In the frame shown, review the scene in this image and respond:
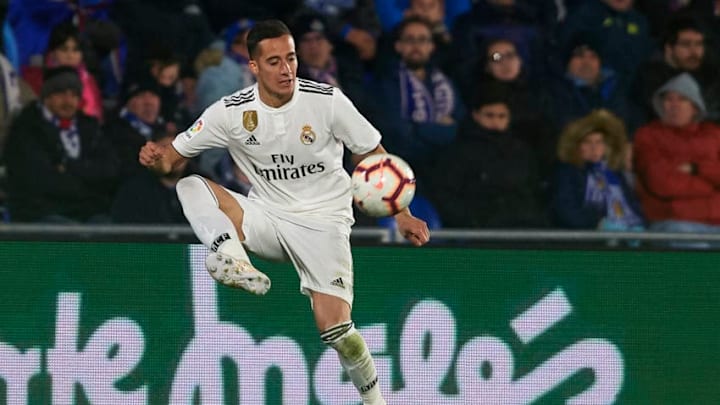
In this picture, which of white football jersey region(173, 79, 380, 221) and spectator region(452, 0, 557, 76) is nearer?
white football jersey region(173, 79, 380, 221)

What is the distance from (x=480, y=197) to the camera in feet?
A: 37.7

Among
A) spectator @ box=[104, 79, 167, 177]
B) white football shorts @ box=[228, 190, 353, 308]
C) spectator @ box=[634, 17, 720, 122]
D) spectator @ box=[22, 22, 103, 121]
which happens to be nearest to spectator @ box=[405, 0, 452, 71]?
spectator @ box=[634, 17, 720, 122]

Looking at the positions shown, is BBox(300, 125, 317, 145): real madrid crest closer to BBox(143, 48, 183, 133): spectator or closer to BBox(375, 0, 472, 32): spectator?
BBox(143, 48, 183, 133): spectator

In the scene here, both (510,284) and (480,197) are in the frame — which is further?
(480,197)

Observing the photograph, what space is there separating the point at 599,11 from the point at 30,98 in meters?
4.35

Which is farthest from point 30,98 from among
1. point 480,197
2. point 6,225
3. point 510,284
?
point 510,284

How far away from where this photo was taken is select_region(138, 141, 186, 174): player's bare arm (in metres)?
8.50

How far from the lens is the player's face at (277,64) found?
859cm

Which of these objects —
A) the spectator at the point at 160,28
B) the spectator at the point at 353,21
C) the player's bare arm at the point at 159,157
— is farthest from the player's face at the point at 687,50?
the player's bare arm at the point at 159,157

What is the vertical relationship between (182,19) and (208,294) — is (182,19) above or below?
above

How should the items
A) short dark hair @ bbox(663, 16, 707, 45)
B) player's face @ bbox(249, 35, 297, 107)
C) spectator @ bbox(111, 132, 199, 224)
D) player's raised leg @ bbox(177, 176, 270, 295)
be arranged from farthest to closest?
short dark hair @ bbox(663, 16, 707, 45)
spectator @ bbox(111, 132, 199, 224)
player's face @ bbox(249, 35, 297, 107)
player's raised leg @ bbox(177, 176, 270, 295)

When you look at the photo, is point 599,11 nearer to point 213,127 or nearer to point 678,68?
point 678,68

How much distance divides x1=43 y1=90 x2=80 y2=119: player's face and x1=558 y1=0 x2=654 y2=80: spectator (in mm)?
3790

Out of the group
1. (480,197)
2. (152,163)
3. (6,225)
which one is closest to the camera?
(152,163)
